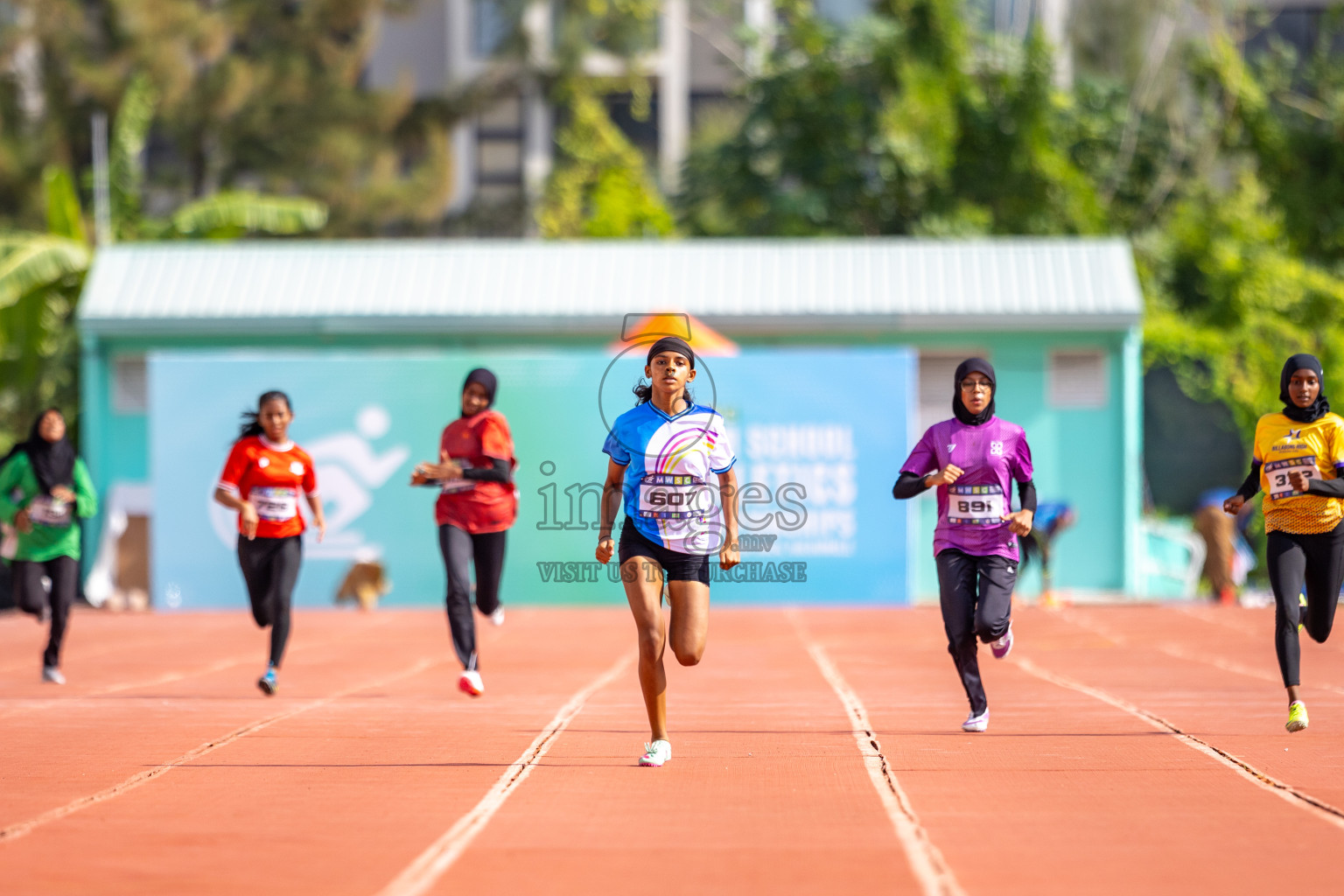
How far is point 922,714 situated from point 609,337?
469 inches

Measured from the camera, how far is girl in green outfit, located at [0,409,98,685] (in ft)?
40.1

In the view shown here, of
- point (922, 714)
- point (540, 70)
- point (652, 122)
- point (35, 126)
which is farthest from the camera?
point (652, 122)

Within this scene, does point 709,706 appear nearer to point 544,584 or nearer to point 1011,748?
point 1011,748

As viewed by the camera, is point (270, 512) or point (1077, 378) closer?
point (270, 512)

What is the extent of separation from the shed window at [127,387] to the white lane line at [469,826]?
42.8 feet

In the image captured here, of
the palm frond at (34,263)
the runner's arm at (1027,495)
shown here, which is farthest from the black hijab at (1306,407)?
the palm frond at (34,263)

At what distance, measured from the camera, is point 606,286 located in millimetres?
21453

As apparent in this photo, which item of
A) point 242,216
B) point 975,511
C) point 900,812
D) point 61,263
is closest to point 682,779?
point 900,812

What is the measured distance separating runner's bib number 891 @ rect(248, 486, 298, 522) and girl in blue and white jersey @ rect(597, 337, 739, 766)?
12.6ft

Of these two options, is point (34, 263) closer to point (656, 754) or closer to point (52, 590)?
point (52, 590)

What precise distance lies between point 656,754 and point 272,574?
404 cm

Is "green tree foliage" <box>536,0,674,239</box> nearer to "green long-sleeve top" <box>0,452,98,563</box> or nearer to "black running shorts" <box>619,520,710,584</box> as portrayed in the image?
"green long-sleeve top" <box>0,452,98,563</box>

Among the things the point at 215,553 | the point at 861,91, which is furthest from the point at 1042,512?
the point at 861,91

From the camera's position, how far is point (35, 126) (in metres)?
37.9
